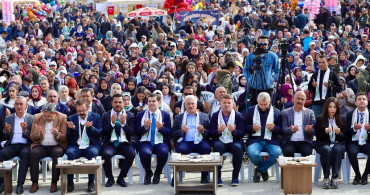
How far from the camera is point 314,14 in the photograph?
23.7 metres

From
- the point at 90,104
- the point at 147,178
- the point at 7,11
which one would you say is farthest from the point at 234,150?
the point at 7,11

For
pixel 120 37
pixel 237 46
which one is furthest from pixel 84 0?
pixel 237 46

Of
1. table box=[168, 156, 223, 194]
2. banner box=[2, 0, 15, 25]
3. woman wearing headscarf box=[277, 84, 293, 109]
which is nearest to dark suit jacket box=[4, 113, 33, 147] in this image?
table box=[168, 156, 223, 194]

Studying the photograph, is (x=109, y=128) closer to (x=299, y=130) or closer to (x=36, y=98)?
(x=36, y=98)

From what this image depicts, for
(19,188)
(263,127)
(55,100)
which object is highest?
(55,100)

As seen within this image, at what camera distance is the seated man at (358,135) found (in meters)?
9.75

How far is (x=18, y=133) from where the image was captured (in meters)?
10.1

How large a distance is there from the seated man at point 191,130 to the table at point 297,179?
1379 mm

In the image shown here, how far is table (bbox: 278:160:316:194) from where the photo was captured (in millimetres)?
9039

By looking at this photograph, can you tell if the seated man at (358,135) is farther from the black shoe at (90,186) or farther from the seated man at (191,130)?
the black shoe at (90,186)

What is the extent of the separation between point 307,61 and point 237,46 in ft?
13.0

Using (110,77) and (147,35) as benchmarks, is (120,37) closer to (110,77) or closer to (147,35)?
(147,35)

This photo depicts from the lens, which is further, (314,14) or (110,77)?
(314,14)

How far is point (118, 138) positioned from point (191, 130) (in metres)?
1.08
